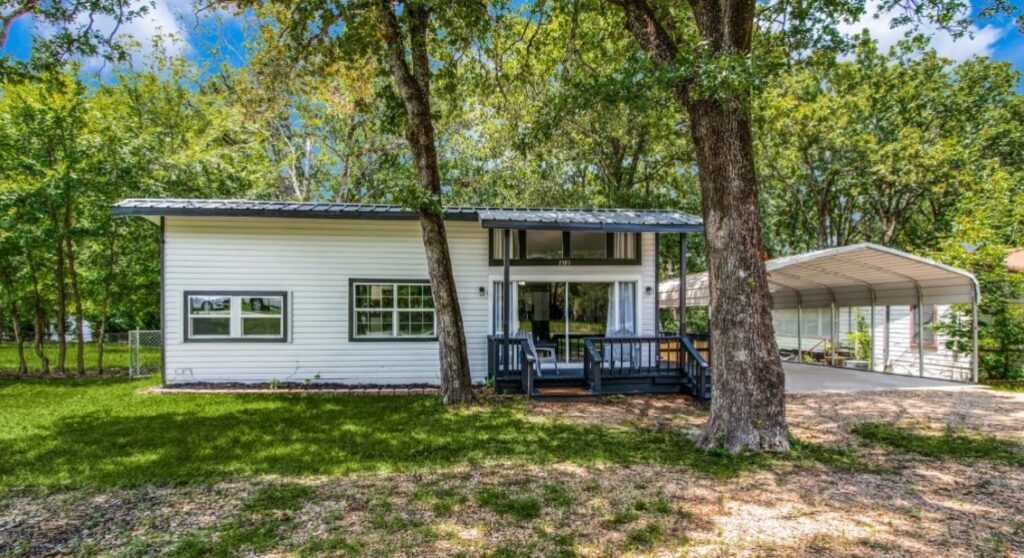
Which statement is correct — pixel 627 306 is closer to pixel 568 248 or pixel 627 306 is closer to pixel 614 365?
pixel 614 365

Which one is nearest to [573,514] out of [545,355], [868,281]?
[545,355]

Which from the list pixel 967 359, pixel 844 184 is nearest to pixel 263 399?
pixel 967 359

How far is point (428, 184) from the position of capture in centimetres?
789

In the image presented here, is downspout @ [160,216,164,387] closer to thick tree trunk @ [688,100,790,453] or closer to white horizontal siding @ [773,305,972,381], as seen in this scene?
thick tree trunk @ [688,100,790,453]

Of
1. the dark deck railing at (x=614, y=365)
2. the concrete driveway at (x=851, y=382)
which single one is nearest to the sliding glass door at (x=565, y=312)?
the dark deck railing at (x=614, y=365)

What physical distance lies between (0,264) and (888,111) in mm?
24834

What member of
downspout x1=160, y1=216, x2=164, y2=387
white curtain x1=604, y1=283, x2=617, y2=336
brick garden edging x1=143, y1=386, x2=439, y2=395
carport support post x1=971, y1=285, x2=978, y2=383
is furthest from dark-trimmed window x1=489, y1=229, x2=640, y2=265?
carport support post x1=971, y1=285, x2=978, y2=383

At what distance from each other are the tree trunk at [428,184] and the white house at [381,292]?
4.03ft

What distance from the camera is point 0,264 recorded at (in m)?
11.4

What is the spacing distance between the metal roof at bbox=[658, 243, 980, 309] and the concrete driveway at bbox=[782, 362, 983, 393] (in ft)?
5.67

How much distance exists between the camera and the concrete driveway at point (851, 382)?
10.2 meters

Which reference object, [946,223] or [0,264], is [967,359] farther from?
[0,264]

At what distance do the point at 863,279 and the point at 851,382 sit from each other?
10.9 feet

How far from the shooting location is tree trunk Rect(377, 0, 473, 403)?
297 inches
